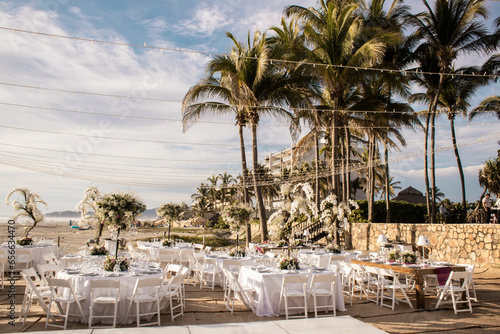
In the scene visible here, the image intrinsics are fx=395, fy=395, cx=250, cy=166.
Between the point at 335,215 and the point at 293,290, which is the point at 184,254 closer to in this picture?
the point at 293,290

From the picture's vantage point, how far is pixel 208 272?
32.6 ft

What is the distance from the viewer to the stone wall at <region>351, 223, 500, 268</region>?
1180 cm

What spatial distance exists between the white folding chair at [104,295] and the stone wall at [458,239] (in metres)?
7.37

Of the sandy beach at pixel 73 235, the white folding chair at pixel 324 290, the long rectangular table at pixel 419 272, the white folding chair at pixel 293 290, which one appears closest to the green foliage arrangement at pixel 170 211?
the sandy beach at pixel 73 235

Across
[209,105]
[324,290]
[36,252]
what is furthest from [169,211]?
[324,290]

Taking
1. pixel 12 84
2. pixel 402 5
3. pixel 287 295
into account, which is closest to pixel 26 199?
pixel 12 84

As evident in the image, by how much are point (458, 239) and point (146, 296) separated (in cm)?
1087

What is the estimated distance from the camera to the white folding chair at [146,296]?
594 centimetres

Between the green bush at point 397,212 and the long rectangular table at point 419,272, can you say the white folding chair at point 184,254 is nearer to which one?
the long rectangular table at point 419,272

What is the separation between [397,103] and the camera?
2283 centimetres

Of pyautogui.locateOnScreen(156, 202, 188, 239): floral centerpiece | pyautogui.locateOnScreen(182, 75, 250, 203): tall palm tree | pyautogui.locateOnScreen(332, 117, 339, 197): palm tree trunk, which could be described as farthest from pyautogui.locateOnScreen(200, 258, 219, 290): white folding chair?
pyautogui.locateOnScreen(332, 117, 339, 197): palm tree trunk

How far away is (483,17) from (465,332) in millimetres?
15179

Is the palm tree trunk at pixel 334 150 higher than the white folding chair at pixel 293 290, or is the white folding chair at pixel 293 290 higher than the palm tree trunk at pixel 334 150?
the palm tree trunk at pixel 334 150

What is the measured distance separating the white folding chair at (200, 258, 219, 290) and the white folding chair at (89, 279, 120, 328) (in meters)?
3.47
